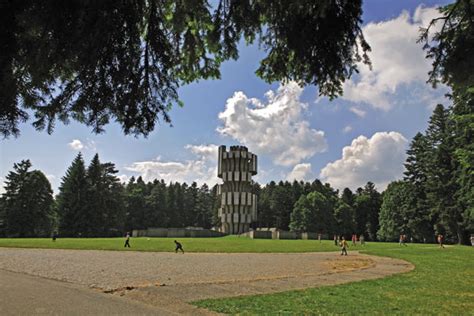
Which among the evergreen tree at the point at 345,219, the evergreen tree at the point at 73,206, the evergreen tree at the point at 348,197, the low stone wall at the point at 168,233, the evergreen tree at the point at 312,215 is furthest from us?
the evergreen tree at the point at 348,197

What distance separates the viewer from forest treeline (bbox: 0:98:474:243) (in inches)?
2283

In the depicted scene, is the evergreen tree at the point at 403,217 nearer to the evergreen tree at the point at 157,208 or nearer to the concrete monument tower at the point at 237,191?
the concrete monument tower at the point at 237,191

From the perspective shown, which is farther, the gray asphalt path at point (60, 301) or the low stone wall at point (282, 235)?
the low stone wall at point (282, 235)

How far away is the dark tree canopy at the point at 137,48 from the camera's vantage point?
4.28m

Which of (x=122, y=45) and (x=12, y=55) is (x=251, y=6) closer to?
(x=122, y=45)

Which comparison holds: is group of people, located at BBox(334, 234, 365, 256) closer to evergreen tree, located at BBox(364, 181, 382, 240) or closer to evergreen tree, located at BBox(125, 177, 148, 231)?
evergreen tree, located at BBox(364, 181, 382, 240)

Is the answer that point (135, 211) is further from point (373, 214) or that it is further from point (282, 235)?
point (373, 214)

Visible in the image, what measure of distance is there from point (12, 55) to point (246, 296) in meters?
9.27

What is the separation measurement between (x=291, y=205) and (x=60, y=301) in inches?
3800

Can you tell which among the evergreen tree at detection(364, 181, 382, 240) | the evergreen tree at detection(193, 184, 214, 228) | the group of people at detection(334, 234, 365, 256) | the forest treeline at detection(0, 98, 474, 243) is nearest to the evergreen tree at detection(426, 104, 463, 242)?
the forest treeline at detection(0, 98, 474, 243)

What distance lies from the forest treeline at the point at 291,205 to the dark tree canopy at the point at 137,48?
37.6m

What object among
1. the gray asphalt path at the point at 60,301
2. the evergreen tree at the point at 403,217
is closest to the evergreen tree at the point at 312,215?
the evergreen tree at the point at 403,217

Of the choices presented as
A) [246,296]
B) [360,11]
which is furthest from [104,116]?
[246,296]

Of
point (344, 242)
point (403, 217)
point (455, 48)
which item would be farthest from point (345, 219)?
point (455, 48)
